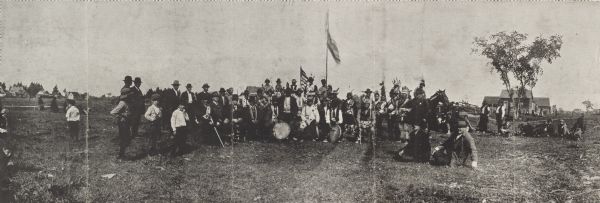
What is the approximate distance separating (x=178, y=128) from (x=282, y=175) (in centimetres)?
349

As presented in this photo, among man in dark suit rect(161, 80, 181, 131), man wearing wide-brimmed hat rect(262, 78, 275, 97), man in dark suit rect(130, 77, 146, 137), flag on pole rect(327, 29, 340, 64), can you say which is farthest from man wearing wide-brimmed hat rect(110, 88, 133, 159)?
flag on pole rect(327, 29, 340, 64)

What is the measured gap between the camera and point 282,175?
361 inches

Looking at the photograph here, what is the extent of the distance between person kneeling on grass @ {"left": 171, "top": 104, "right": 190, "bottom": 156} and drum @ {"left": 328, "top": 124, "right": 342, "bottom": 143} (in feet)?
15.7

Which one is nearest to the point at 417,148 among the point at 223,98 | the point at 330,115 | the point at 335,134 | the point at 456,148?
the point at 456,148

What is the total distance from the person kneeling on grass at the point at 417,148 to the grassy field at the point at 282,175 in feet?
1.71

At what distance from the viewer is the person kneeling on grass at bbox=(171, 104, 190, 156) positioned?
11008 mm

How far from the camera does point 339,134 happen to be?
45.7 ft

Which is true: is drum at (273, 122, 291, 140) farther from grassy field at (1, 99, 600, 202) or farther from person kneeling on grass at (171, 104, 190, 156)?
person kneeling on grass at (171, 104, 190, 156)

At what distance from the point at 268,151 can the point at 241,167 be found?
2039 mm

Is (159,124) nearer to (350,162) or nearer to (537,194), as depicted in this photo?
(350,162)

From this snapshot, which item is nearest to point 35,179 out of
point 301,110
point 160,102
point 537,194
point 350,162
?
point 160,102

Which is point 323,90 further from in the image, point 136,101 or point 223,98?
point 136,101

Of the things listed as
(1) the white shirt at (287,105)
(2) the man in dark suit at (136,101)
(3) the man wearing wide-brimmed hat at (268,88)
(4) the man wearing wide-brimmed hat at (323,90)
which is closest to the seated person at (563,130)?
(4) the man wearing wide-brimmed hat at (323,90)

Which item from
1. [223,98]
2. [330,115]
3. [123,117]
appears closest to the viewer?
[123,117]
